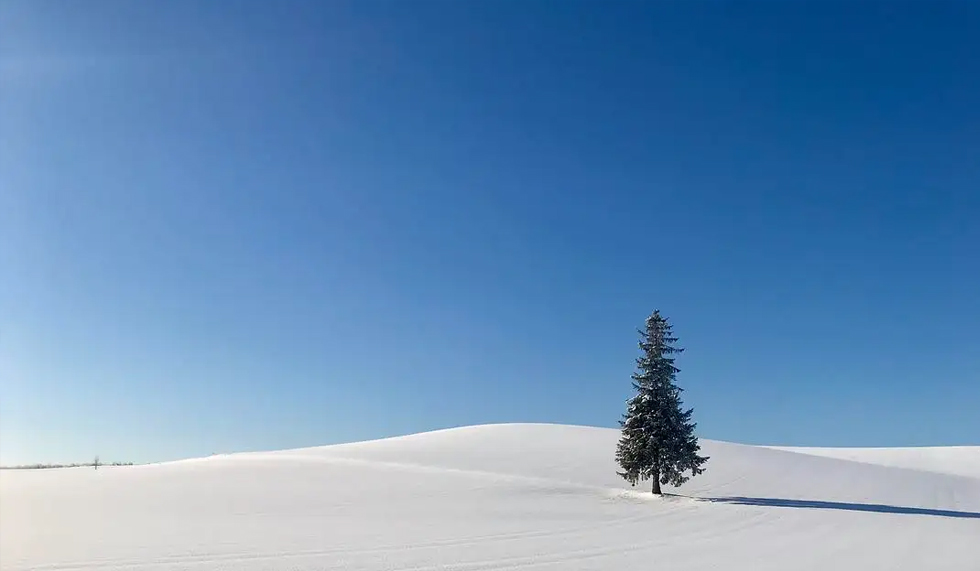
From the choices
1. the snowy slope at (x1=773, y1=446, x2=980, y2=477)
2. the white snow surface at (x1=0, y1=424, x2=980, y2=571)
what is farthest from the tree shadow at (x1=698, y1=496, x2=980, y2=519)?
the snowy slope at (x1=773, y1=446, x2=980, y2=477)

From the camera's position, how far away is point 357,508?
24547 millimetres

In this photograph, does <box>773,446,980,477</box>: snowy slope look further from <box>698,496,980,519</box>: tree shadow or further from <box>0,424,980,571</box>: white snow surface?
<box>698,496,980,519</box>: tree shadow

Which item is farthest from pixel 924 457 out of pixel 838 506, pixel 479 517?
pixel 479 517

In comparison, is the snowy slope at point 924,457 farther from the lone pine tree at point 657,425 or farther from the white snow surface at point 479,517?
the lone pine tree at point 657,425

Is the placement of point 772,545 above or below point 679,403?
below

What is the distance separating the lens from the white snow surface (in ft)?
49.6

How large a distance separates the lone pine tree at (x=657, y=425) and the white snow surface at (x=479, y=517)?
1500mm

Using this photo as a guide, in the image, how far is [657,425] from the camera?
1254 inches

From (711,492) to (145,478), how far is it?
29.2 meters

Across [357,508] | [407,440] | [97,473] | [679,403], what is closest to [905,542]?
[679,403]

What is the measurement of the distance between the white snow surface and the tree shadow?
108 millimetres

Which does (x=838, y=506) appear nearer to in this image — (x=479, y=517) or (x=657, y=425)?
(x=657, y=425)

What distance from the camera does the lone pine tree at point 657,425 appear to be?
31.5 m

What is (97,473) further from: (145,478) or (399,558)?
(399,558)
